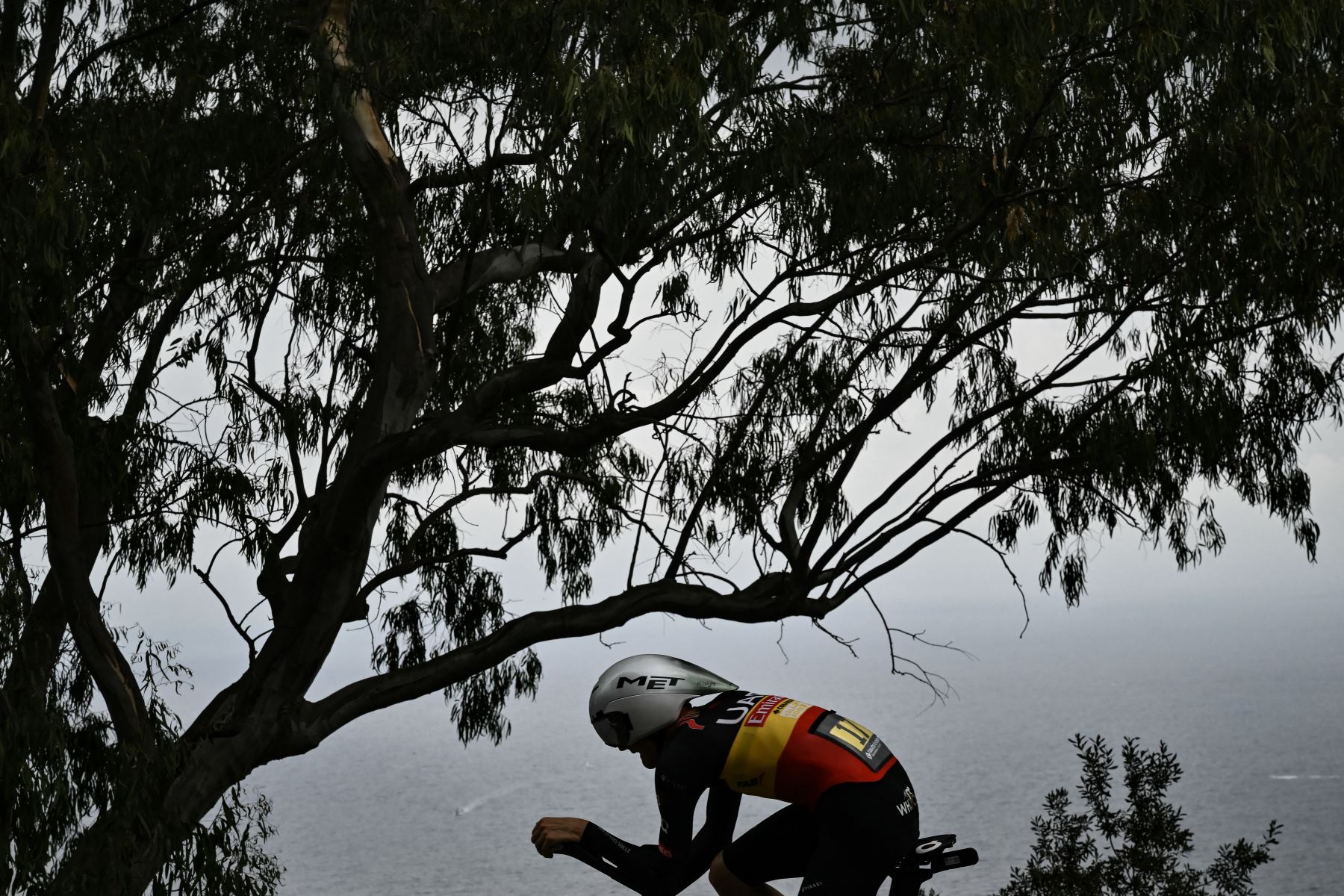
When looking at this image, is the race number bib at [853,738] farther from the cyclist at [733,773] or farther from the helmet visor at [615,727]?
the helmet visor at [615,727]

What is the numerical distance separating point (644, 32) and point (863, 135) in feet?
3.83

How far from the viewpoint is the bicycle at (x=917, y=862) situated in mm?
2850

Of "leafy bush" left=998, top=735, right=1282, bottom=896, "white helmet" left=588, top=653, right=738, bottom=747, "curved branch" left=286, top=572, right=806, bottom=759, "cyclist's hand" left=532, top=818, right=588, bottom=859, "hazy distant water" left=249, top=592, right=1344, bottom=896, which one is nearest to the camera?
"cyclist's hand" left=532, top=818, right=588, bottom=859

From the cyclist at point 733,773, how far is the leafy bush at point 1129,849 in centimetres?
499

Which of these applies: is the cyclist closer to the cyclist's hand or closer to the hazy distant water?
the cyclist's hand

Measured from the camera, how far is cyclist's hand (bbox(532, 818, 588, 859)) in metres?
2.82

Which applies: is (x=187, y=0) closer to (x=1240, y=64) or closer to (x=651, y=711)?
(x=1240, y=64)

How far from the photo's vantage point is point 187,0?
7582 mm

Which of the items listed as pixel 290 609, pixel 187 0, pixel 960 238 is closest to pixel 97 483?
pixel 290 609

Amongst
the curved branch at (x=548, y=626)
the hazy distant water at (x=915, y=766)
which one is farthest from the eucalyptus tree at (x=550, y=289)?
the hazy distant water at (x=915, y=766)

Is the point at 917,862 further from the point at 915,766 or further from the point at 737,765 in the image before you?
the point at 915,766

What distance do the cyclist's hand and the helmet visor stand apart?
213 millimetres

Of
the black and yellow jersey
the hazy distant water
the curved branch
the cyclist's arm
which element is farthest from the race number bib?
the hazy distant water

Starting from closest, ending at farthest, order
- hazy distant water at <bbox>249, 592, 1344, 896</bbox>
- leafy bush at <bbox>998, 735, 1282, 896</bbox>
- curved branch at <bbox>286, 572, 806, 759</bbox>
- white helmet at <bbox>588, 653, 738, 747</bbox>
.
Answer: white helmet at <bbox>588, 653, 738, 747</bbox> < curved branch at <bbox>286, 572, 806, 759</bbox> < leafy bush at <bbox>998, 735, 1282, 896</bbox> < hazy distant water at <bbox>249, 592, 1344, 896</bbox>
